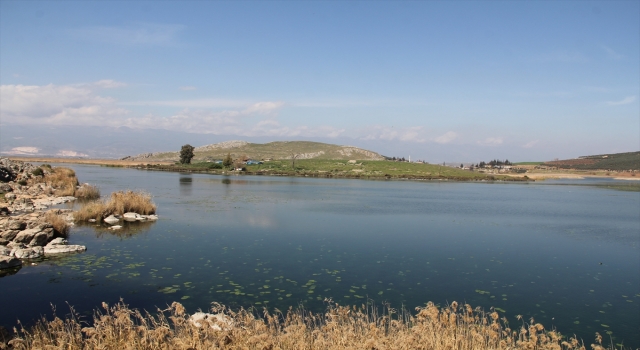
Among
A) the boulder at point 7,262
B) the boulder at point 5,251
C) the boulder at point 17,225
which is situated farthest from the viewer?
the boulder at point 17,225

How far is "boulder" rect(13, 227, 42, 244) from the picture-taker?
65.7 ft

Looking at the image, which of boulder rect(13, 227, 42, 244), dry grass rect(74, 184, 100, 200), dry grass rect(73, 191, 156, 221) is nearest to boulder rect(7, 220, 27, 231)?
boulder rect(13, 227, 42, 244)

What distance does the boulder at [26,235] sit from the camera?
65.7 ft

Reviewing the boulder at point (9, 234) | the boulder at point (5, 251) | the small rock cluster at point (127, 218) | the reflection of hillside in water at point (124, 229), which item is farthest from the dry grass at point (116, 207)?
the boulder at point (5, 251)

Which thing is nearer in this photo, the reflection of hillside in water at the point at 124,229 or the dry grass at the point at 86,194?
the reflection of hillside in water at the point at 124,229

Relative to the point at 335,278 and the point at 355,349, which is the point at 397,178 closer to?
the point at 335,278

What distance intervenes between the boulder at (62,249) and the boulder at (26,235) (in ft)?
3.17

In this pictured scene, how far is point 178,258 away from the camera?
19.5 meters

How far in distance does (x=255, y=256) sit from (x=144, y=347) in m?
11.1

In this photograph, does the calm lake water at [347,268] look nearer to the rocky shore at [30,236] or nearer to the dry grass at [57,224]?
the rocky shore at [30,236]

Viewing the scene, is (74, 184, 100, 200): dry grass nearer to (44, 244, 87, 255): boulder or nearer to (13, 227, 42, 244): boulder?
(13, 227, 42, 244): boulder

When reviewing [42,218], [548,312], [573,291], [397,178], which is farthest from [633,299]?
[397,178]

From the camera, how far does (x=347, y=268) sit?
18.5 m

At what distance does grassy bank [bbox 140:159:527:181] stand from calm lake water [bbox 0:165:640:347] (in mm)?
80681
